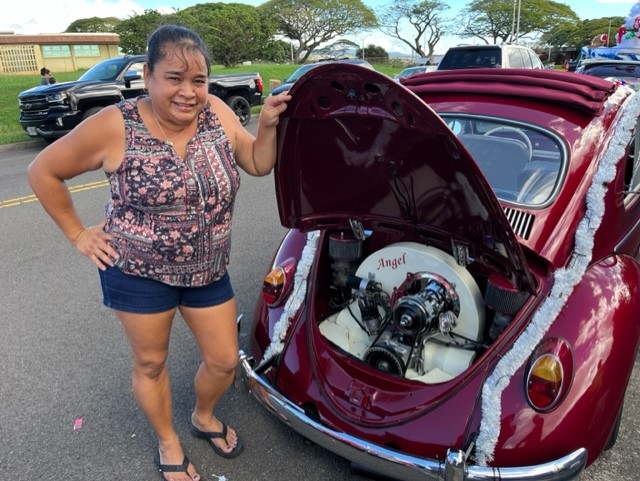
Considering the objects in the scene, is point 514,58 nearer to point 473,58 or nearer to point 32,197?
point 473,58

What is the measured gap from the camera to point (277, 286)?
2762mm

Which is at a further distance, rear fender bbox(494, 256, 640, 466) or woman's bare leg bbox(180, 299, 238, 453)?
woman's bare leg bbox(180, 299, 238, 453)

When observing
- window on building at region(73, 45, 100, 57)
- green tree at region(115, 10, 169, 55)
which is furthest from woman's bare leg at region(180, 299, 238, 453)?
window on building at region(73, 45, 100, 57)

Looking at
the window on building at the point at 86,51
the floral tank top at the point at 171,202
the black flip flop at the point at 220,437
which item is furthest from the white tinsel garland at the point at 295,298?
the window on building at the point at 86,51

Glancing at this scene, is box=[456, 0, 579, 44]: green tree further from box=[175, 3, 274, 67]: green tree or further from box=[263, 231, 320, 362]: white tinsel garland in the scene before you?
box=[263, 231, 320, 362]: white tinsel garland

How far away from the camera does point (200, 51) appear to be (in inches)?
79.0

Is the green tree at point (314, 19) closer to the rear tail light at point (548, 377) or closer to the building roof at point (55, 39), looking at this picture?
the building roof at point (55, 39)

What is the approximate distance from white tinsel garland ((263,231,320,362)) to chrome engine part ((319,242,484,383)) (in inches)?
9.1

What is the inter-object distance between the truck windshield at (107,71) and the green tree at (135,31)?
2838cm

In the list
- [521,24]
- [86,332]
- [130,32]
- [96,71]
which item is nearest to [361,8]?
[521,24]

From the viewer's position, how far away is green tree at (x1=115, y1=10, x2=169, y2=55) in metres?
39.8

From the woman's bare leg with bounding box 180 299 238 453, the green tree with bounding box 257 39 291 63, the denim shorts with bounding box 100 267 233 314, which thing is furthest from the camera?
the green tree with bounding box 257 39 291 63

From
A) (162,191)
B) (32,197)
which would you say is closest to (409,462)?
(162,191)

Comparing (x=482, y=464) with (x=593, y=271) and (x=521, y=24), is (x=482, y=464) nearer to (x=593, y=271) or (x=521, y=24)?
(x=593, y=271)
